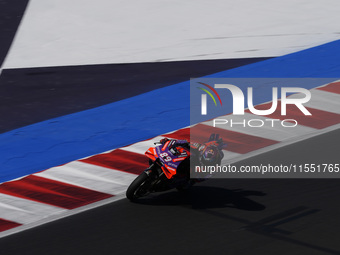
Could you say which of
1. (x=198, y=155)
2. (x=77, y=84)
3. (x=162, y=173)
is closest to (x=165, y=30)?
(x=77, y=84)

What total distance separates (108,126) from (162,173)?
4.00 m

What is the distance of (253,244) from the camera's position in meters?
8.32

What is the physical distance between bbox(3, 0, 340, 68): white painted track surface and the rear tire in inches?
314

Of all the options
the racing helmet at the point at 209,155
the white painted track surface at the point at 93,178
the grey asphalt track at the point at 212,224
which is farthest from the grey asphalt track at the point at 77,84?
the racing helmet at the point at 209,155

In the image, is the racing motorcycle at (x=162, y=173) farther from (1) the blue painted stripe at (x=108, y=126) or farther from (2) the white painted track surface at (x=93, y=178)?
(1) the blue painted stripe at (x=108, y=126)

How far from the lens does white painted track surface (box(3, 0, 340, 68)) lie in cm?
1792

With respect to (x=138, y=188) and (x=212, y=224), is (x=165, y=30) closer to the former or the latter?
(x=138, y=188)

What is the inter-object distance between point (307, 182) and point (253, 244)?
238 centimetres

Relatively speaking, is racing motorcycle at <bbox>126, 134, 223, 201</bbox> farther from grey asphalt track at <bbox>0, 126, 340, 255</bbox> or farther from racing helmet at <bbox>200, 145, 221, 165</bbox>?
grey asphalt track at <bbox>0, 126, 340, 255</bbox>

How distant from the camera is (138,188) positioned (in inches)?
385

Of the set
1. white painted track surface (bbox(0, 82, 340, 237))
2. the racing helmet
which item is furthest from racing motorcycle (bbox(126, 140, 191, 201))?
white painted track surface (bbox(0, 82, 340, 237))

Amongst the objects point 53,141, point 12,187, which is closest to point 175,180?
point 12,187

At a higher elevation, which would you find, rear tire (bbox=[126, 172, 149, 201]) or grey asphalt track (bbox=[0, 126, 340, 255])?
rear tire (bbox=[126, 172, 149, 201])

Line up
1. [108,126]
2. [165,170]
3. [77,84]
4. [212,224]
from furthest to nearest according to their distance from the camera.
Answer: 1. [77,84]
2. [108,126]
3. [165,170]
4. [212,224]
